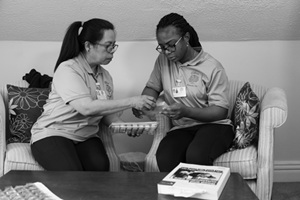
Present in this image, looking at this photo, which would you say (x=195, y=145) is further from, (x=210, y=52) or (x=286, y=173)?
(x=286, y=173)

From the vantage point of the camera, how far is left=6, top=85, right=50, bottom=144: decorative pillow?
8.25 ft

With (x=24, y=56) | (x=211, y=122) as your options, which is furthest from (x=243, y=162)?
(x=24, y=56)

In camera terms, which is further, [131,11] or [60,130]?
[131,11]

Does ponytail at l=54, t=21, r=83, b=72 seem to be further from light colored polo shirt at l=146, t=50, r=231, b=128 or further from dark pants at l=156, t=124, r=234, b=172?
dark pants at l=156, t=124, r=234, b=172

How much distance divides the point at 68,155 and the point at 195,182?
0.75 meters

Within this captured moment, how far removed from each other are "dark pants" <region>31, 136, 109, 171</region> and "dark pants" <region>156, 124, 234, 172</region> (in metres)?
0.33

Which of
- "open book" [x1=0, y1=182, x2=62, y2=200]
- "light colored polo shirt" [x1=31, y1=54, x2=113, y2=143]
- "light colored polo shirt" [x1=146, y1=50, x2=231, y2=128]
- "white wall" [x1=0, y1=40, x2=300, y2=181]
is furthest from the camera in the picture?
"white wall" [x1=0, y1=40, x2=300, y2=181]

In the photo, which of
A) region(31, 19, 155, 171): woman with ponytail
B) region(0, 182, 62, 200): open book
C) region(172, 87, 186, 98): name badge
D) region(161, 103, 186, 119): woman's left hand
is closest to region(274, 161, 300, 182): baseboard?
region(172, 87, 186, 98): name badge

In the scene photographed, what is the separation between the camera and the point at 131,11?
2904mm

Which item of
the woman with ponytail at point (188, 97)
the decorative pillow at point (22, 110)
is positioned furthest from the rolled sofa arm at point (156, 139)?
the decorative pillow at point (22, 110)

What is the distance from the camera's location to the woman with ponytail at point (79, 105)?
82.8 inches

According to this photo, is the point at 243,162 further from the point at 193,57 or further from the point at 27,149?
the point at 27,149

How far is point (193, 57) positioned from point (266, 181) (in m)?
0.83

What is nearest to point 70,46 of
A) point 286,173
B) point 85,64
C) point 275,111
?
point 85,64
